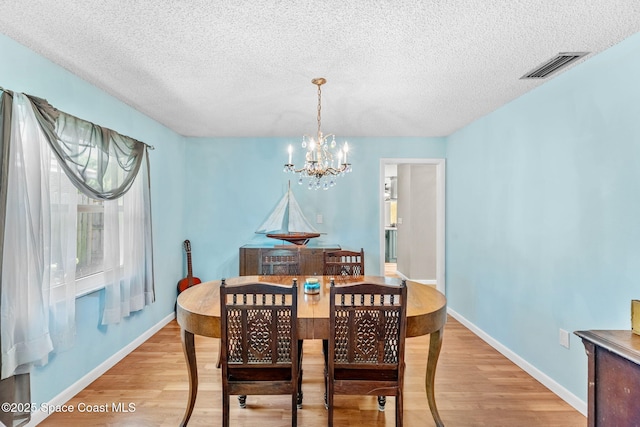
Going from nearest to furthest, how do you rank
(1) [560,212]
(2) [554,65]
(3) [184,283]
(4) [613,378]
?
(4) [613,378], (2) [554,65], (1) [560,212], (3) [184,283]

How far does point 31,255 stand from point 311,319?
1.60 metres

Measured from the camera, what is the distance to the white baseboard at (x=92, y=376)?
2.02m

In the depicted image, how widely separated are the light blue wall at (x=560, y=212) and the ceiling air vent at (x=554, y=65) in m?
0.11

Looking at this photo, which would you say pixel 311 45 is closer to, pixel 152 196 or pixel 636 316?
pixel 636 316

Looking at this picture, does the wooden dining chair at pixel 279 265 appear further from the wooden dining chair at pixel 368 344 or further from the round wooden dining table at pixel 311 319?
the wooden dining chair at pixel 368 344

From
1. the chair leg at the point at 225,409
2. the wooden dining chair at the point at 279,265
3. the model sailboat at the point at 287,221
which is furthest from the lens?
the model sailboat at the point at 287,221

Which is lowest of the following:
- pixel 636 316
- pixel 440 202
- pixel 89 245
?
pixel 636 316

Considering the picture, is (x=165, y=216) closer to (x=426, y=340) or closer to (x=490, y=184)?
(x=426, y=340)

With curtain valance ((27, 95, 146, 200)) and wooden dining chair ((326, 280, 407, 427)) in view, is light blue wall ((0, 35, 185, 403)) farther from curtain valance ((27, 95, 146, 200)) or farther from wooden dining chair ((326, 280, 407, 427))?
wooden dining chair ((326, 280, 407, 427))

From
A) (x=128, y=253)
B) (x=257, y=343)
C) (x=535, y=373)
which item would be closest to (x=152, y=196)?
(x=128, y=253)

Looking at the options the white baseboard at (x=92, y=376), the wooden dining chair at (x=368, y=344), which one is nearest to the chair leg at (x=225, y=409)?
the wooden dining chair at (x=368, y=344)

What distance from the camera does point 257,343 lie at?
1697 mm

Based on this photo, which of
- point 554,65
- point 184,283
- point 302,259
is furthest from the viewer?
point 184,283

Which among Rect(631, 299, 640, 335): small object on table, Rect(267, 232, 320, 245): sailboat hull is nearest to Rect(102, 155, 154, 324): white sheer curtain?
Rect(267, 232, 320, 245): sailboat hull
